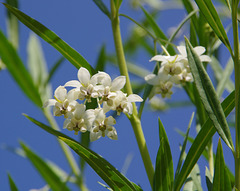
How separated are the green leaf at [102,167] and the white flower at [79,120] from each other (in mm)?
34

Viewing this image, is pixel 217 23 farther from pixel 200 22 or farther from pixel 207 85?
pixel 200 22

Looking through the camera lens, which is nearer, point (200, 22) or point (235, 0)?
point (235, 0)

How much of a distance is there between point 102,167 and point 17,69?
77 centimetres

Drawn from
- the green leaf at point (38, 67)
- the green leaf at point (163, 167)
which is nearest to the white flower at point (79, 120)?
the green leaf at point (163, 167)

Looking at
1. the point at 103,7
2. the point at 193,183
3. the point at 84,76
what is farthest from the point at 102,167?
the point at 103,7

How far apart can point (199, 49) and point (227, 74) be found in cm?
23

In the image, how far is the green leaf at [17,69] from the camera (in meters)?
1.47

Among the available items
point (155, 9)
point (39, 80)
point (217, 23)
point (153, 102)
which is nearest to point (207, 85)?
point (217, 23)

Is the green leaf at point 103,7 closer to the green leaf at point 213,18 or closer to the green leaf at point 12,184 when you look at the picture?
the green leaf at point 213,18

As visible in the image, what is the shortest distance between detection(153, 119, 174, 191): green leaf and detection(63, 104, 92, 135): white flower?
0.51ft

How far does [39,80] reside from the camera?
1801 mm

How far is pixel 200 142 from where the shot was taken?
883 mm

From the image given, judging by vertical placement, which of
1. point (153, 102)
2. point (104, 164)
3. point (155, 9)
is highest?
point (155, 9)

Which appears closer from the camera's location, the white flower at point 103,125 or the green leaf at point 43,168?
the white flower at point 103,125
